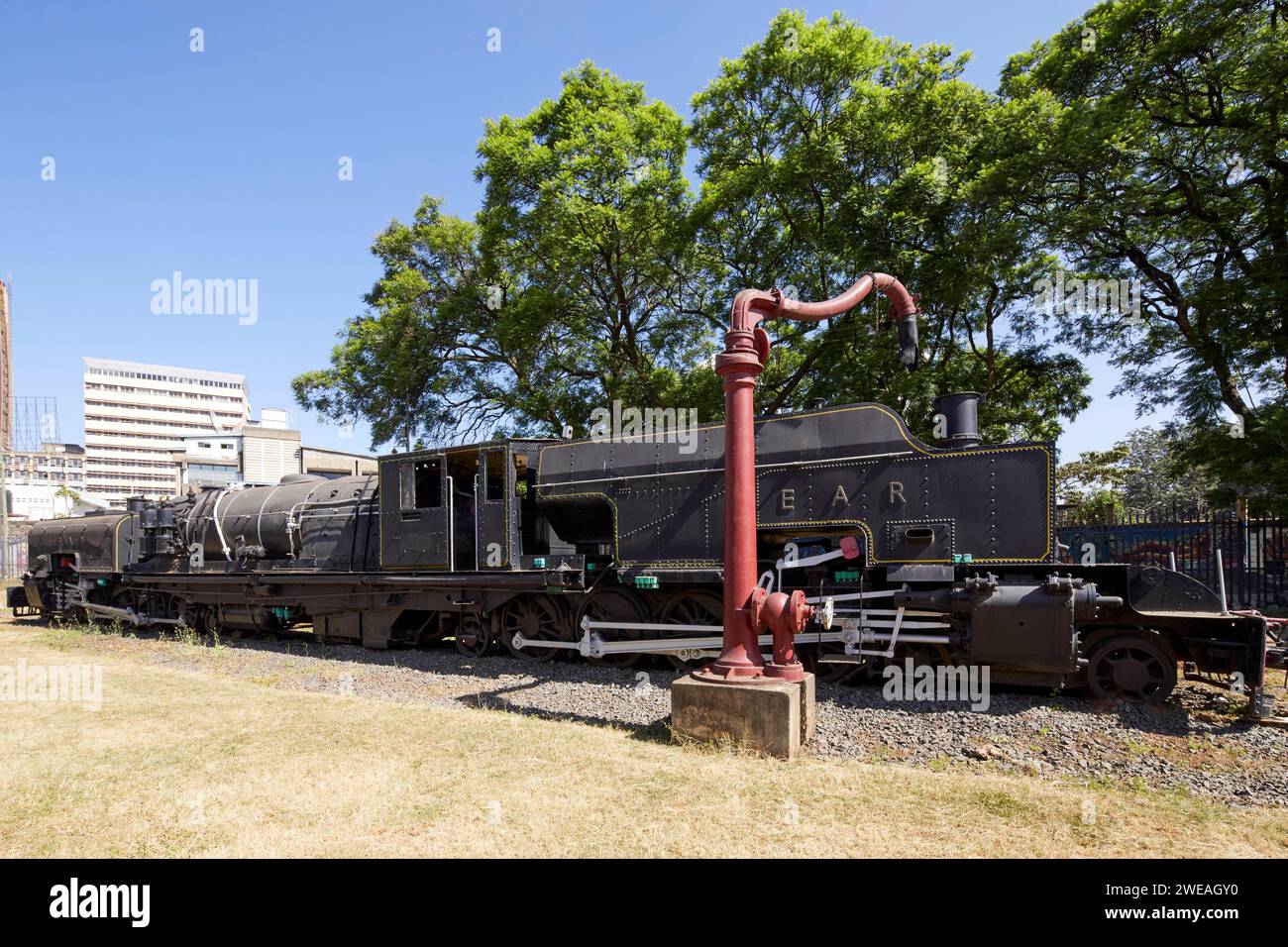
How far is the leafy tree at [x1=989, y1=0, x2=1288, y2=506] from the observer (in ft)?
43.0

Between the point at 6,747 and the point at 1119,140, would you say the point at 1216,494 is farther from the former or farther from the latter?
the point at 6,747

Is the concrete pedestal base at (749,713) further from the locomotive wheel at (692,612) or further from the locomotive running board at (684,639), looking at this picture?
the locomotive wheel at (692,612)

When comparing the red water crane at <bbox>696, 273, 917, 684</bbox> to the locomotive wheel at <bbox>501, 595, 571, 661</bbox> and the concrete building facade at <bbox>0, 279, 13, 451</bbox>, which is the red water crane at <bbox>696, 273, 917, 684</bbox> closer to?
the locomotive wheel at <bbox>501, 595, 571, 661</bbox>

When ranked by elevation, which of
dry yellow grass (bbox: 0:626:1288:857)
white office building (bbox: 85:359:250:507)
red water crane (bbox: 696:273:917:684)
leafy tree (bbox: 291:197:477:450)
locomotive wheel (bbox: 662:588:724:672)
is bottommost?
dry yellow grass (bbox: 0:626:1288:857)

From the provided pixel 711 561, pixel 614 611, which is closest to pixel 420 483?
pixel 614 611

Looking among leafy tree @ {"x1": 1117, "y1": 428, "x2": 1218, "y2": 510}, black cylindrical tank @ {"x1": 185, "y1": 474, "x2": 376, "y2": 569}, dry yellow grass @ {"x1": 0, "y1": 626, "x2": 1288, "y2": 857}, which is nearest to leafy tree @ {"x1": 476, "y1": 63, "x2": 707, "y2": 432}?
black cylindrical tank @ {"x1": 185, "y1": 474, "x2": 376, "y2": 569}

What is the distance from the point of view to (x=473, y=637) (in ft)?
37.0

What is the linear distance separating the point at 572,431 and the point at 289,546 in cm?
894

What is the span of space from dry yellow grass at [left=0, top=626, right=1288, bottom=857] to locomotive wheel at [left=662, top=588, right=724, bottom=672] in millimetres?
2648

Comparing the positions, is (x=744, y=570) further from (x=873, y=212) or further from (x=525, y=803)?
(x=873, y=212)

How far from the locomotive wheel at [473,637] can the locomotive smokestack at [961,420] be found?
714 cm

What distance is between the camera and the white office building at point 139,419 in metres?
110

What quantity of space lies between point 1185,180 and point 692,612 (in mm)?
13852

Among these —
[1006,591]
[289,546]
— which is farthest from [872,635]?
[289,546]
